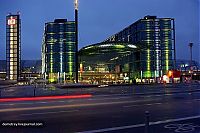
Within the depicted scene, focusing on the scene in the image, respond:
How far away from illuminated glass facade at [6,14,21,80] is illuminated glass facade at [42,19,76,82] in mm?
11972

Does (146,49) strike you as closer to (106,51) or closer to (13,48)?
(106,51)

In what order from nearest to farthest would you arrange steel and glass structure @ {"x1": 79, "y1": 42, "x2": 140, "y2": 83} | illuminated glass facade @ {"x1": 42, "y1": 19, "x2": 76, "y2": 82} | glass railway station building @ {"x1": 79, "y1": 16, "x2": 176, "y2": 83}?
glass railway station building @ {"x1": 79, "y1": 16, "x2": 176, "y2": 83} → steel and glass structure @ {"x1": 79, "y1": 42, "x2": 140, "y2": 83} → illuminated glass facade @ {"x1": 42, "y1": 19, "x2": 76, "y2": 82}

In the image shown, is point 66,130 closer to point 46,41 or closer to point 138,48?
point 138,48

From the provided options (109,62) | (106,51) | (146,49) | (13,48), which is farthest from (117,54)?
(13,48)

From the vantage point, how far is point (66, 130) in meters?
12.6

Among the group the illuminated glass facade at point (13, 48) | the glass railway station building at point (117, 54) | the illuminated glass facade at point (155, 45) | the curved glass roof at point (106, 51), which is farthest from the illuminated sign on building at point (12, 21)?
the illuminated glass facade at point (155, 45)

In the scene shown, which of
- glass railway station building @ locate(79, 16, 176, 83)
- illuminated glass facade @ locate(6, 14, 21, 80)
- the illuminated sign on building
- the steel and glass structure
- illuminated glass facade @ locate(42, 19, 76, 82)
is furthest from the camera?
the illuminated sign on building

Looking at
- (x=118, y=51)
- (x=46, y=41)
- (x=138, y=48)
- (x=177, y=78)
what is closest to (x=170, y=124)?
(x=177, y=78)

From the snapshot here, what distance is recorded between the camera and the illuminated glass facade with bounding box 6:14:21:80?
14612 cm

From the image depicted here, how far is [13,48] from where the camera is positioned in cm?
14850

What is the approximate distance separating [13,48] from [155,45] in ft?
196

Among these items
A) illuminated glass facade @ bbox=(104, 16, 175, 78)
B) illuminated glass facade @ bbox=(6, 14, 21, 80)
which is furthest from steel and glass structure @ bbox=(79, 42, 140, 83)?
illuminated glass facade @ bbox=(6, 14, 21, 80)

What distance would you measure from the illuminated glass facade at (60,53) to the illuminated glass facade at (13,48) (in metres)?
12.0

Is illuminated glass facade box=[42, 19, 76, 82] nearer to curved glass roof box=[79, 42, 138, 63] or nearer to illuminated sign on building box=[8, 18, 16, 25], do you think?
curved glass roof box=[79, 42, 138, 63]
